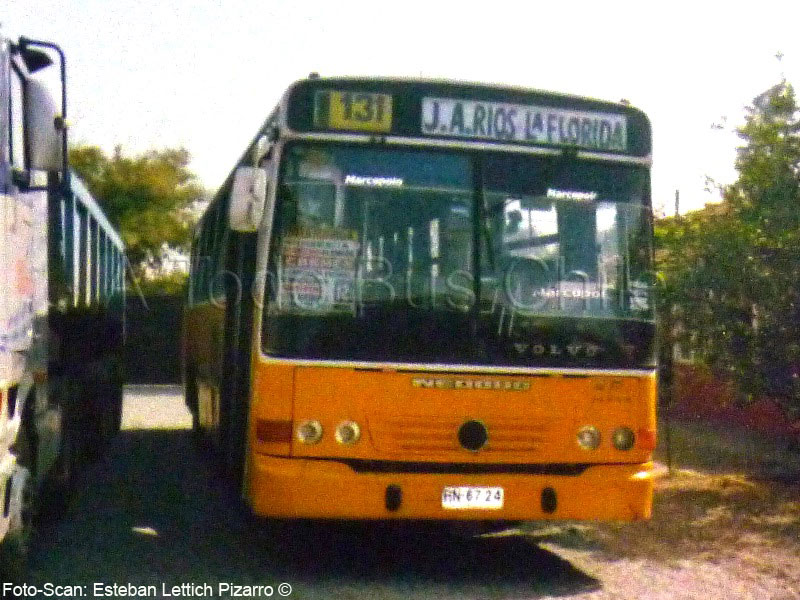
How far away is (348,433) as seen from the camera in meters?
8.45

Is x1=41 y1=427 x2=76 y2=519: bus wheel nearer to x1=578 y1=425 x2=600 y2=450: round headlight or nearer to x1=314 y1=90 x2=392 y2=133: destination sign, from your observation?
x1=314 y1=90 x2=392 y2=133: destination sign

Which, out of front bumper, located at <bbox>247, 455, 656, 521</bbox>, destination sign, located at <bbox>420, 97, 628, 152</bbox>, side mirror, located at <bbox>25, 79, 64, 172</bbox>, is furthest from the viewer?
destination sign, located at <bbox>420, 97, 628, 152</bbox>

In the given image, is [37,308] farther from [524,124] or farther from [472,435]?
[524,124]

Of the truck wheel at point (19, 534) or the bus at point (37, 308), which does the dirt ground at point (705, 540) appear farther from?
the bus at point (37, 308)

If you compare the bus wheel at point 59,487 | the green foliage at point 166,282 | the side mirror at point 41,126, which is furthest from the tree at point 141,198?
the side mirror at point 41,126

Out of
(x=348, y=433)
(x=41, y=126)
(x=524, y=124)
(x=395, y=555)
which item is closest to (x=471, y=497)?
(x=348, y=433)

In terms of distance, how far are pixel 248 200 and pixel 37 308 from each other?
155 cm

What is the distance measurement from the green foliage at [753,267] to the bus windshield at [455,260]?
14.1 ft

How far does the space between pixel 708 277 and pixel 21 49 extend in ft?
25.8

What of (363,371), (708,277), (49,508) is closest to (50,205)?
(49,508)

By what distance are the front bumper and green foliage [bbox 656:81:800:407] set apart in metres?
4.77

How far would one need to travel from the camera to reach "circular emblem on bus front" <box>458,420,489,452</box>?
8586 mm

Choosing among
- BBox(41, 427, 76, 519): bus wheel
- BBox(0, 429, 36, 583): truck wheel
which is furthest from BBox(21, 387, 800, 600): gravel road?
BBox(0, 429, 36, 583): truck wheel

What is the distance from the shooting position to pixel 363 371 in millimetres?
8492
